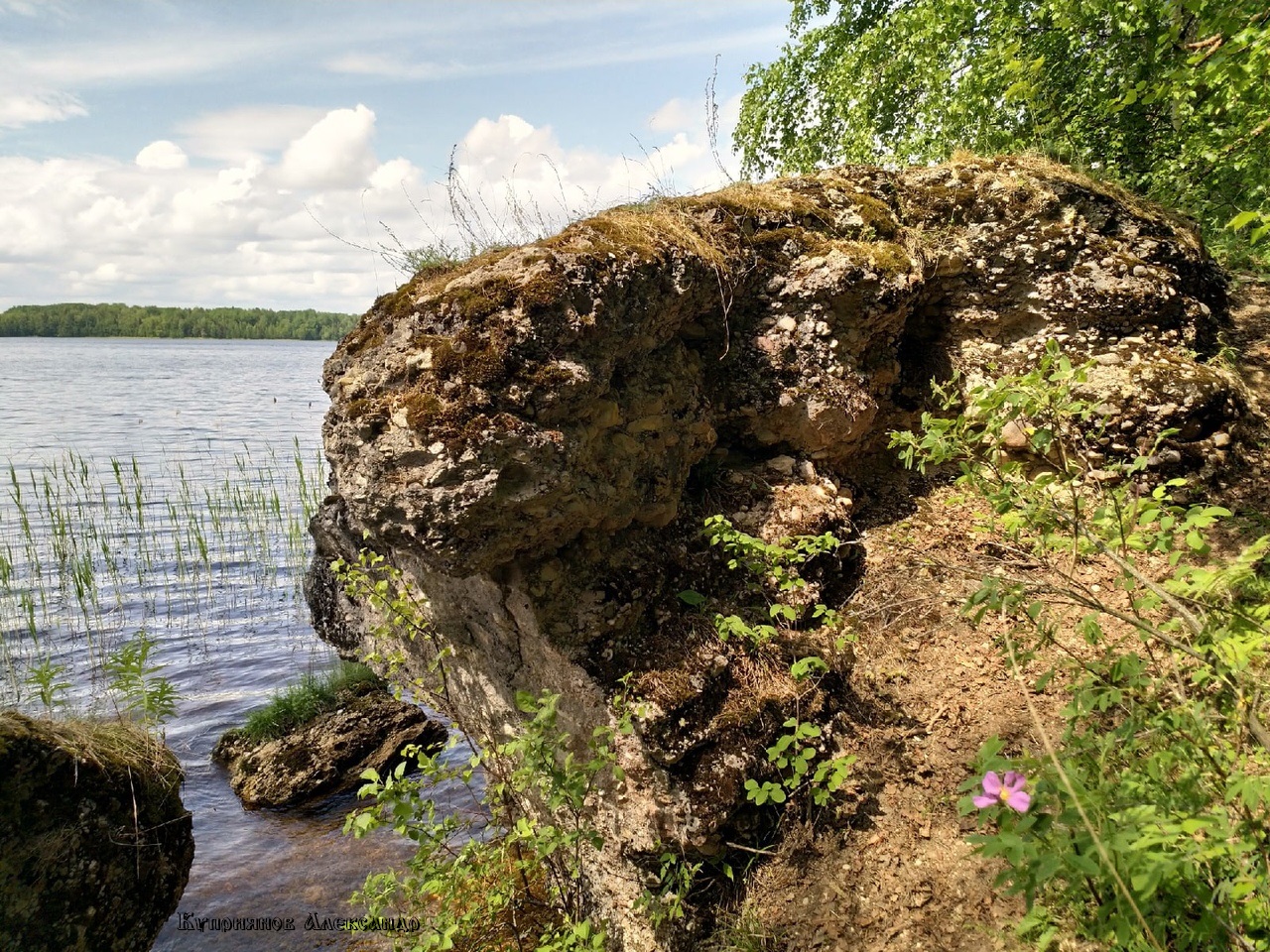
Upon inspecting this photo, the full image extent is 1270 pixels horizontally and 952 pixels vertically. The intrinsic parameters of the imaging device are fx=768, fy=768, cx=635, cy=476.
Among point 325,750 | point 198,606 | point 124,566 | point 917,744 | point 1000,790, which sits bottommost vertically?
point 325,750

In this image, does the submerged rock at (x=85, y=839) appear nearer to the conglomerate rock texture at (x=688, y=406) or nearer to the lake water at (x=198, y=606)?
the lake water at (x=198, y=606)

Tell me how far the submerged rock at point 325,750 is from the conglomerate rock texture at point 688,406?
2261 mm

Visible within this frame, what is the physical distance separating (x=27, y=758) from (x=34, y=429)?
20.4 m

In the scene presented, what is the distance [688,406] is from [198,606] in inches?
347

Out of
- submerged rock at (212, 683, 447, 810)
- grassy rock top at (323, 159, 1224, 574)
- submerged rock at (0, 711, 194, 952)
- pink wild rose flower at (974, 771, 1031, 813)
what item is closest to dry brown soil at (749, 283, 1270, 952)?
grassy rock top at (323, 159, 1224, 574)

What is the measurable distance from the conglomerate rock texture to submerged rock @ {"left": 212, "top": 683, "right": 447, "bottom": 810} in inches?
89.0

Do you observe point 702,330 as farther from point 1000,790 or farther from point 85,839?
point 85,839

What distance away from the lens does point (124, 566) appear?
36.5ft

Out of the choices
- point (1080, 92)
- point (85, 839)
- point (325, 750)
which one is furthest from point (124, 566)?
point (1080, 92)

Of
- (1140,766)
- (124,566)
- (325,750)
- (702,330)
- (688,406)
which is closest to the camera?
(1140,766)

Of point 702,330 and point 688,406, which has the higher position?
point 702,330

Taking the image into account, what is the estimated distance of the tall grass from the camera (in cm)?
881

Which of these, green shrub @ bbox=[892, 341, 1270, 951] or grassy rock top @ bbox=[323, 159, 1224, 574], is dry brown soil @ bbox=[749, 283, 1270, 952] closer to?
green shrub @ bbox=[892, 341, 1270, 951]

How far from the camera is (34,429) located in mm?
20172
